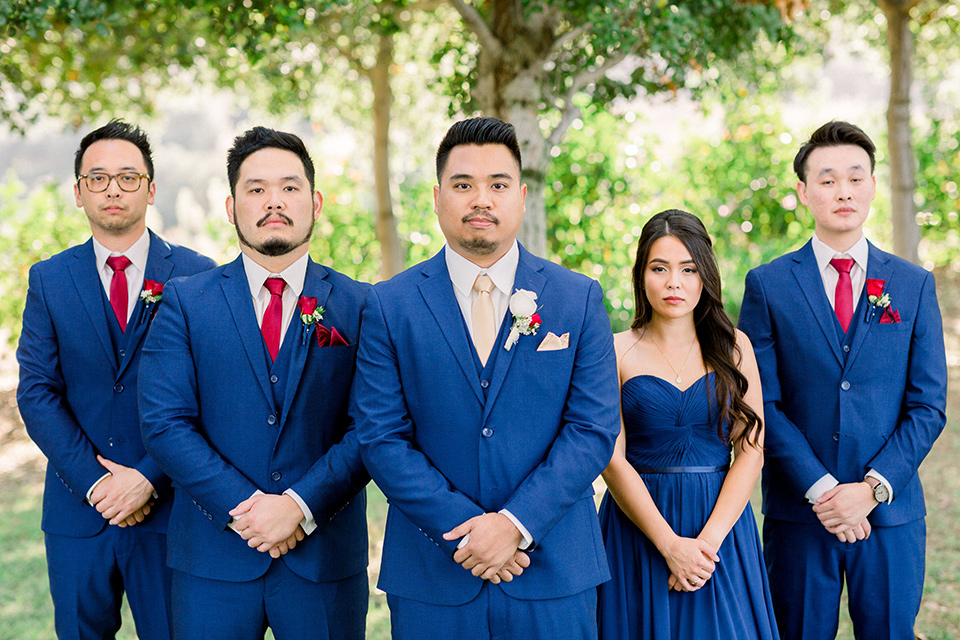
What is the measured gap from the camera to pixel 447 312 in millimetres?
2576

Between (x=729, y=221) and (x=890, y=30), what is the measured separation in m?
3.03

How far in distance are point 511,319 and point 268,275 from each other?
0.92 meters

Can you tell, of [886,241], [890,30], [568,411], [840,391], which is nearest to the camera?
[568,411]

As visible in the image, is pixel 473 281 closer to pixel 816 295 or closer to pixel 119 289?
pixel 816 295

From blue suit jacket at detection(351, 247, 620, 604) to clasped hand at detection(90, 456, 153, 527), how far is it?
1106 mm

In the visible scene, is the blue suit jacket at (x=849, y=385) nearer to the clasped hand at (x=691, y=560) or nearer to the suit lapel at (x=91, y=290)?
the clasped hand at (x=691, y=560)

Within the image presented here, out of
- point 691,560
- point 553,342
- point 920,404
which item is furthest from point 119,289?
point 920,404

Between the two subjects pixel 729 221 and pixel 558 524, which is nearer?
pixel 558 524

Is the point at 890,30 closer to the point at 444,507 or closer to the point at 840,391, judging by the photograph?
the point at 840,391

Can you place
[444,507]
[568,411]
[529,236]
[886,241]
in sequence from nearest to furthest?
1. [444,507]
2. [568,411]
3. [529,236]
4. [886,241]

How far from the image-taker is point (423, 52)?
35.5 feet

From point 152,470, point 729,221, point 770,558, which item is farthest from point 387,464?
point 729,221

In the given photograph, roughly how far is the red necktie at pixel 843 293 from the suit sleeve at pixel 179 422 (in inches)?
92.5

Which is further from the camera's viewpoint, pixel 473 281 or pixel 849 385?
pixel 849 385
